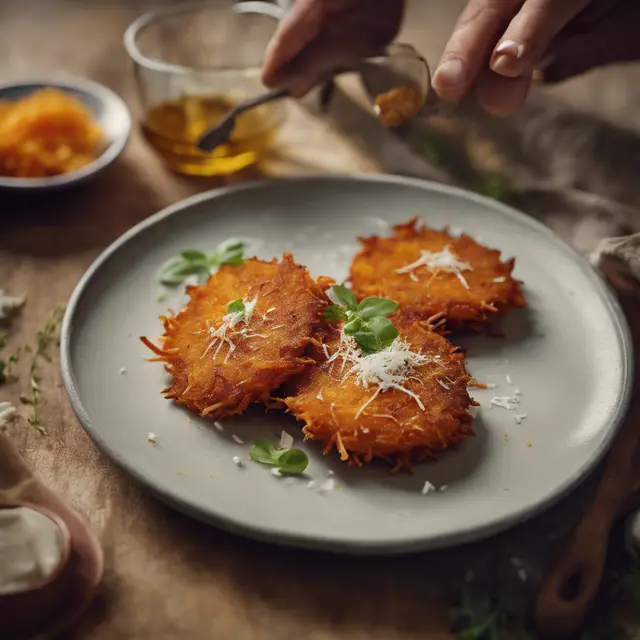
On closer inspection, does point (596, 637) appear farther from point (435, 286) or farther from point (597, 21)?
point (597, 21)

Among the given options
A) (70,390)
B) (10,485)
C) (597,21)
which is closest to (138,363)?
(70,390)

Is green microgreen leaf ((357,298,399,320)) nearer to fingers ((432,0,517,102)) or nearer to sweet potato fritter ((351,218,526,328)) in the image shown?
sweet potato fritter ((351,218,526,328))

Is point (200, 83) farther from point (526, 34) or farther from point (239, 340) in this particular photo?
point (239, 340)

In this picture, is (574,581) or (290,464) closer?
(574,581)

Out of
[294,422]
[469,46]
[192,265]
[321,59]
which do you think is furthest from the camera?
[321,59]

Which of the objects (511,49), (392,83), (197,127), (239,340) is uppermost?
(511,49)

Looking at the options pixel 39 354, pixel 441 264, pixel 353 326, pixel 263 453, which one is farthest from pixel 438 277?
pixel 39 354

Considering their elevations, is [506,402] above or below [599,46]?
below
